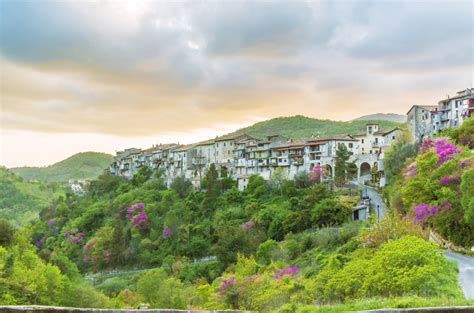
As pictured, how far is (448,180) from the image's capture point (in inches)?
1089

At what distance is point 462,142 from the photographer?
37.5 metres

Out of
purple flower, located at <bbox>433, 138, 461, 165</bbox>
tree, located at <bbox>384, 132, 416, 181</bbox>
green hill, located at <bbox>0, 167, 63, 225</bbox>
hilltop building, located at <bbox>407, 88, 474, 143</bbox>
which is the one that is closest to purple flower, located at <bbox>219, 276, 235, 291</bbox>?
purple flower, located at <bbox>433, 138, 461, 165</bbox>

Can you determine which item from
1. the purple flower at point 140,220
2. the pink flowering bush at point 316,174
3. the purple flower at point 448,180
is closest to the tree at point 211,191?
the purple flower at point 140,220

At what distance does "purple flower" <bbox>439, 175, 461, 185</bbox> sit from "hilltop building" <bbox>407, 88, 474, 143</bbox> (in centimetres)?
2157

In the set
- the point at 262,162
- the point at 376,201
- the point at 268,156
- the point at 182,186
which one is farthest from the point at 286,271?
the point at 182,186

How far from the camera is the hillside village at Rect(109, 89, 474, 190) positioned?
53.3 m

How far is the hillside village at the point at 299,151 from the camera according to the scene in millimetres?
53269

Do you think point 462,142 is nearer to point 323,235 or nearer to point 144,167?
point 323,235

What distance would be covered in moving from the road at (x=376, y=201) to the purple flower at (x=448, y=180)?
507 inches

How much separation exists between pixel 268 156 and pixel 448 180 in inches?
1673

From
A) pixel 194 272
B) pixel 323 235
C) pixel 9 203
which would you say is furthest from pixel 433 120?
pixel 9 203

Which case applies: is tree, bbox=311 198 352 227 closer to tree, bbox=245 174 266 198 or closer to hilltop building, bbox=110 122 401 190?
hilltop building, bbox=110 122 401 190

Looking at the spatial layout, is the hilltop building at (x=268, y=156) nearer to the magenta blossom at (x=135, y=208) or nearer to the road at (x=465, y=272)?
the magenta blossom at (x=135, y=208)

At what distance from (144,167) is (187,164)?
10.4m
